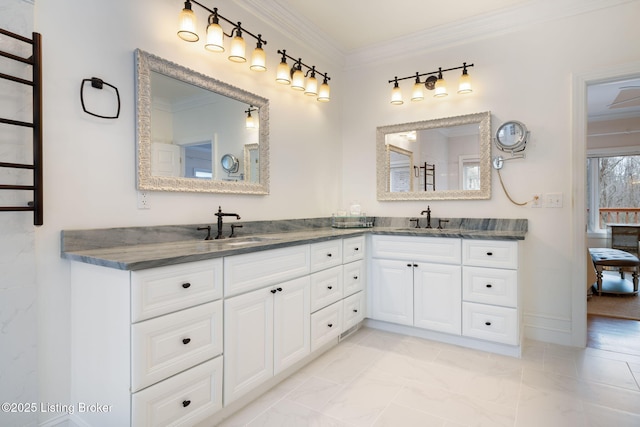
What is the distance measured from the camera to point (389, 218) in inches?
138

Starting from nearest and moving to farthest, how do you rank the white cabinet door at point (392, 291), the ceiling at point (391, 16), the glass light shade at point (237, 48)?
the glass light shade at point (237, 48) < the ceiling at point (391, 16) < the white cabinet door at point (392, 291)

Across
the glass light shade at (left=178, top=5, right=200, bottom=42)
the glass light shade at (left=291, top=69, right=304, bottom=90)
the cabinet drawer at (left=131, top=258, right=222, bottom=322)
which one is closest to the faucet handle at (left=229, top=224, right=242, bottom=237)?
the cabinet drawer at (left=131, top=258, right=222, bottom=322)

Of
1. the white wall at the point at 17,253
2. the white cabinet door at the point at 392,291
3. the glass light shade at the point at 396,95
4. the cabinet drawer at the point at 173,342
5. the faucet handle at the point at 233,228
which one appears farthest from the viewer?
the glass light shade at the point at 396,95

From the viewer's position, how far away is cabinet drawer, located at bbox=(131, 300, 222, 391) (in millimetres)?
1339

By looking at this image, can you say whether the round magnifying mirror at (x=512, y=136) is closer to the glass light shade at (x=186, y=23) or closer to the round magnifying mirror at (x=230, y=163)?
the round magnifying mirror at (x=230, y=163)

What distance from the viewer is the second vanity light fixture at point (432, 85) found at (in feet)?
9.76

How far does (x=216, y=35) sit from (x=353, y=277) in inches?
77.9

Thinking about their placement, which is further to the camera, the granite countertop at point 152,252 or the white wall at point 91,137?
the white wall at point 91,137

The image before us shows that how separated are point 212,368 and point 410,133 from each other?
2.70m

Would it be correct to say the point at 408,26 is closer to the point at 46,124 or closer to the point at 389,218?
the point at 389,218

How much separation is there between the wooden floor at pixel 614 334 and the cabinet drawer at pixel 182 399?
2.80 meters

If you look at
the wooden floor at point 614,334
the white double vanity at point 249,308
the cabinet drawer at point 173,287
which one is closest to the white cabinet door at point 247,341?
the white double vanity at point 249,308

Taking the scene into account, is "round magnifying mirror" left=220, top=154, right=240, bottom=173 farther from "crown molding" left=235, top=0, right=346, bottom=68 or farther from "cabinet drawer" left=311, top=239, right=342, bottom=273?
"crown molding" left=235, top=0, right=346, bottom=68

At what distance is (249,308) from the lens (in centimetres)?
183
